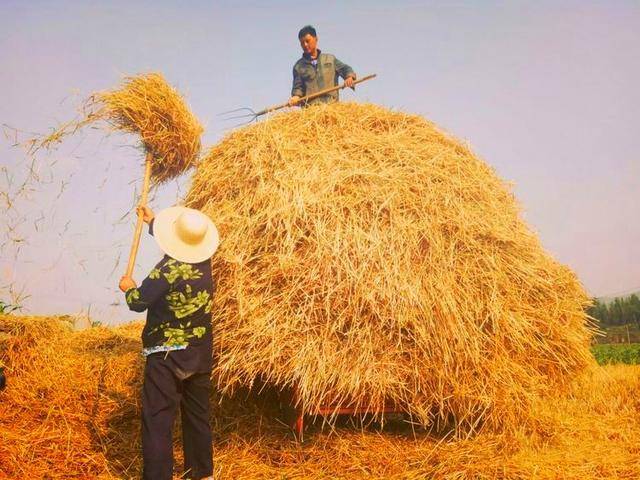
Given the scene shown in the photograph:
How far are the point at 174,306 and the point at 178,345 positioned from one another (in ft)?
0.89

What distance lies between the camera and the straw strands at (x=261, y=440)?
3.68 metres

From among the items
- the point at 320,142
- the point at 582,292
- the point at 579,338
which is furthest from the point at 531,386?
the point at 320,142

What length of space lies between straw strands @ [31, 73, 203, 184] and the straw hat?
43.0 inches

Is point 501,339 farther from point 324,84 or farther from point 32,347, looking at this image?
point 32,347

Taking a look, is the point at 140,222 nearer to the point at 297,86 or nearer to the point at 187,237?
the point at 187,237

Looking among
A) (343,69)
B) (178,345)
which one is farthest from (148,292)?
(343,69)

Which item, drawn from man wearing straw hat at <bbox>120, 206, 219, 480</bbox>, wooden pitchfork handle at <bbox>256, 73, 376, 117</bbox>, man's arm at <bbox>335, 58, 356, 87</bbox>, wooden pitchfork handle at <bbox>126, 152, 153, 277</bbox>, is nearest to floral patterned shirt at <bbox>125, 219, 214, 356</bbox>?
man wearing straw hat at <bbox>120, 206, 219, 480</bbox>

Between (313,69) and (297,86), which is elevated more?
(313,69)

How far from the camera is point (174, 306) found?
355 centimetres

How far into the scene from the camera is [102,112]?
4.51m

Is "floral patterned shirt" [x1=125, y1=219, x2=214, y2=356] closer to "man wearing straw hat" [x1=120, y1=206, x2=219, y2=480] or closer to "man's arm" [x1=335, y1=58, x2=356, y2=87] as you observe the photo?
"man wearing straw hat" [x1=120, y1=206, x2=219, y2=480]

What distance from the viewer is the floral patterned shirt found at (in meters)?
3.52

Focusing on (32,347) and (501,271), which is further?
(32,347)

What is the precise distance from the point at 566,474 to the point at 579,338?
125cm
